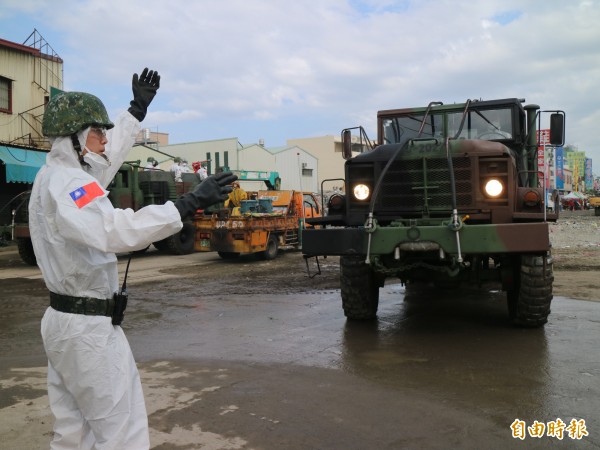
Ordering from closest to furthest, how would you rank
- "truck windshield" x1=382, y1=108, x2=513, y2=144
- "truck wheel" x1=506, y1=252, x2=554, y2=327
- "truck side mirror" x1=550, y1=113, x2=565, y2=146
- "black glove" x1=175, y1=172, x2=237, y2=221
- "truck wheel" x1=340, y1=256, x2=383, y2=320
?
"black glove" x1=175, y1=172, x2=237, y2=221 → "truck wheel" x1=506, y1=252, x2=554, y2=327 → "truck wheel" x1=340, y1=256, x2=383, y2=320 → "truck side mirror" x1=550, y1=113, x2=565, y2=146 → "truck windshield" x1=382, y1=108, x2=513, y2=144

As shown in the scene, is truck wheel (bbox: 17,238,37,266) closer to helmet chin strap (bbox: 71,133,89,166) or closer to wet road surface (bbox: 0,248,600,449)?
wet road surface (bbox: 0,248,600,449)

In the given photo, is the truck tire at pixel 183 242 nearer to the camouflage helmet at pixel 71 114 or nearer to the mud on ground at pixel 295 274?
the mud on ground at pixel 295 274

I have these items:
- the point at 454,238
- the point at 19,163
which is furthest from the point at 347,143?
the point at 19,163

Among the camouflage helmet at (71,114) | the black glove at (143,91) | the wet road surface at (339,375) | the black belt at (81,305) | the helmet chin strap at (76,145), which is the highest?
the black glove at (143,91)

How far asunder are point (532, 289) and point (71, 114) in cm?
480

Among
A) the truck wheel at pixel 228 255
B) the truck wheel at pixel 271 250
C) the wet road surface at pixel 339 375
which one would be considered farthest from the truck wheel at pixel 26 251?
the wet road surface at pixel 339 375

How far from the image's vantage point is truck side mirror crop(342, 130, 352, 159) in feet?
23.9

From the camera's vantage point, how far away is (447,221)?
18.0 ft

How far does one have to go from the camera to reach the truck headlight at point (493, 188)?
229 inches

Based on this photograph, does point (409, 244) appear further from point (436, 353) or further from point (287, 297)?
point (287, 297)

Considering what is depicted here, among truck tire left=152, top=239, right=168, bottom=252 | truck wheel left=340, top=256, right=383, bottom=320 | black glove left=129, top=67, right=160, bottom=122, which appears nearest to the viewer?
black glove left=129, top=67, right=160, bottom=122

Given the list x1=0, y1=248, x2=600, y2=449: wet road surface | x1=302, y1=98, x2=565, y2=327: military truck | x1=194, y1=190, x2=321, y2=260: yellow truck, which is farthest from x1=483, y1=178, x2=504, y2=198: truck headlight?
x1=194, y1=190, x2=321, y2=260: yellow truck

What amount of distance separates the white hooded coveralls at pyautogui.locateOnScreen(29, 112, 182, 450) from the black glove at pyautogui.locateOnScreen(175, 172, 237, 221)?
0.30ft

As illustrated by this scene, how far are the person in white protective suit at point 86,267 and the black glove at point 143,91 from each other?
80 cm
